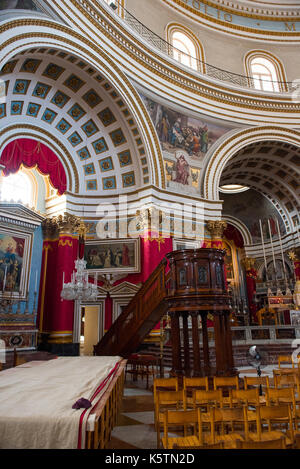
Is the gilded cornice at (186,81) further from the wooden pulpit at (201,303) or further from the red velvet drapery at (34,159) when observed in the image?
the wooden pulpit at (201,303)

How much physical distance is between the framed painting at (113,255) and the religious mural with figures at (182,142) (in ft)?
11.1

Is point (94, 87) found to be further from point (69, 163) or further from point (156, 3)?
point (156, 3)

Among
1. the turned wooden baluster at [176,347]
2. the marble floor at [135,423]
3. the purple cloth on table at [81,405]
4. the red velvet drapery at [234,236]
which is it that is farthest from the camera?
the red velvet drapery at [234,236]

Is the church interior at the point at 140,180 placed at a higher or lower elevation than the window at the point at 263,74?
lower

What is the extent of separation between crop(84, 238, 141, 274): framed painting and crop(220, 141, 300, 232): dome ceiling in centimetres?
841

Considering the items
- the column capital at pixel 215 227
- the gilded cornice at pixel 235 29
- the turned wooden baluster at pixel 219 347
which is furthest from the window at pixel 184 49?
the turned wooden baluster at pixel 219 347

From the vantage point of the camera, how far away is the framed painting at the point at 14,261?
33.9 ft

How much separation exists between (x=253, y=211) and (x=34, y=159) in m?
Result: 17.6

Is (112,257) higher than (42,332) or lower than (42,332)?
higher

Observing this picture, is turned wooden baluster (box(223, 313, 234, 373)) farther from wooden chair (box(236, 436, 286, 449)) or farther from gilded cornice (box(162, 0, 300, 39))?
gilded cornice (box(162, 0, 300, 39))

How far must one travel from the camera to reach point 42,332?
451 inches

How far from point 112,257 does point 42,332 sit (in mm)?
3931

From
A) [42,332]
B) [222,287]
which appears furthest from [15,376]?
[42,332]

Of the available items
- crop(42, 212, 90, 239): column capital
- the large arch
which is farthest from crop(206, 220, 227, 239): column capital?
crop(42, 212, 90, 239): column capital
